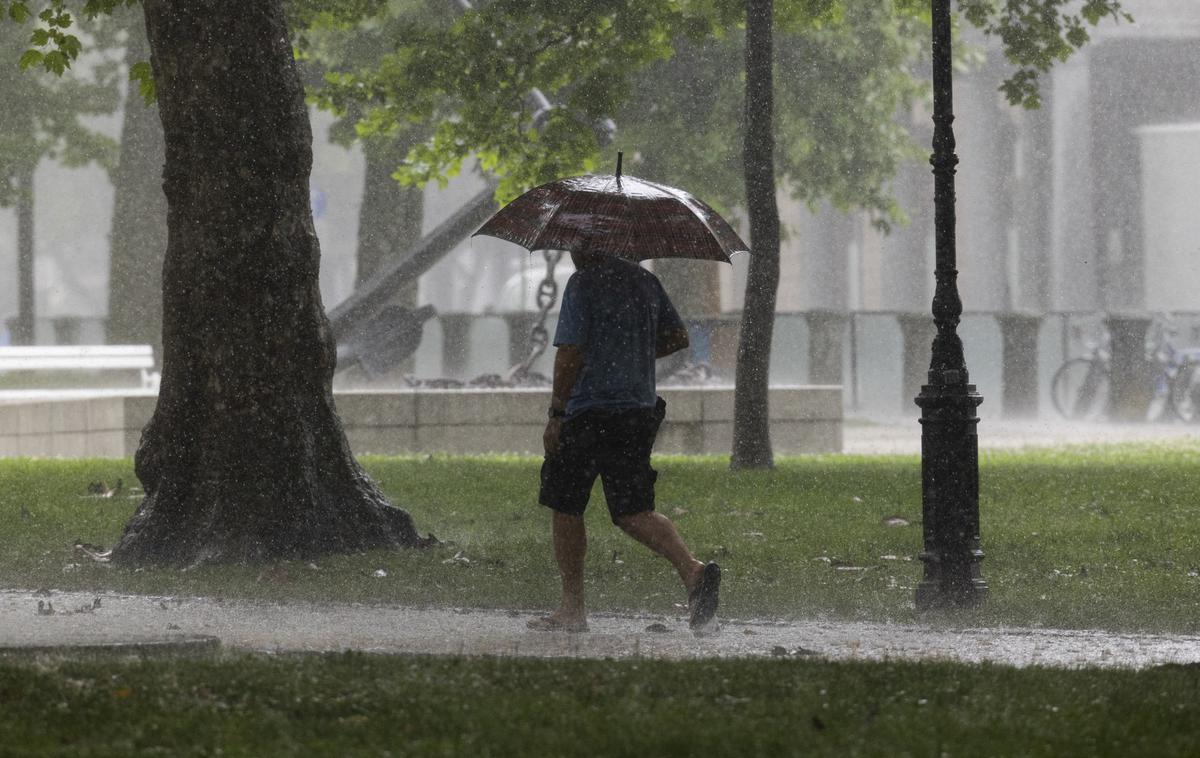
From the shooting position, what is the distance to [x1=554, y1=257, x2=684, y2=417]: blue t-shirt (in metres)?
7.68

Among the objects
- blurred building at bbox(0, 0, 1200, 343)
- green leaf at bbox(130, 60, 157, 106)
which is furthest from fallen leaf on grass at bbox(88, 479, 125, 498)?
blurred building at bbox(0, 0, 1200, 343)

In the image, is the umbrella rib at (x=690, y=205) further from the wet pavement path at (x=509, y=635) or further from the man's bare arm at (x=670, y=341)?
the wet pavement path at (x=509, y=635)

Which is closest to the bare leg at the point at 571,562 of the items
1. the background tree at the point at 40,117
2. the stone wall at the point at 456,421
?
the stone wall at the point at 456,421

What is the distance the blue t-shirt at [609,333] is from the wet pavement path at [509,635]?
95 centimetres

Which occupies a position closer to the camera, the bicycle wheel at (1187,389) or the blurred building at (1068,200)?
the bicycle wheel at (1187,389)

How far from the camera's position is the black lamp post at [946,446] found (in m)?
8.93

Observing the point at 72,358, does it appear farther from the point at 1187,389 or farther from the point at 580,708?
the point at 580,708

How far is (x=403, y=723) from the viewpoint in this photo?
212 inches

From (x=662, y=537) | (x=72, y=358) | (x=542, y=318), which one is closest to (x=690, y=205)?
(x=662, y=537)

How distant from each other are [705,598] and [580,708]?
2.33 meters

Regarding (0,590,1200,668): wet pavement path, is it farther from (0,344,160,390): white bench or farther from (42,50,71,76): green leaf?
(0,344,160,390): white bench

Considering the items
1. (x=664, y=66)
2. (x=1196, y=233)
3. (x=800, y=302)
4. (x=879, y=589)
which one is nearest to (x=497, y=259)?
(x=800, y=302)

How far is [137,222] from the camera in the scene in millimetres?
29344

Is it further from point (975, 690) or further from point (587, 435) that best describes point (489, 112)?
point (975, 690)
